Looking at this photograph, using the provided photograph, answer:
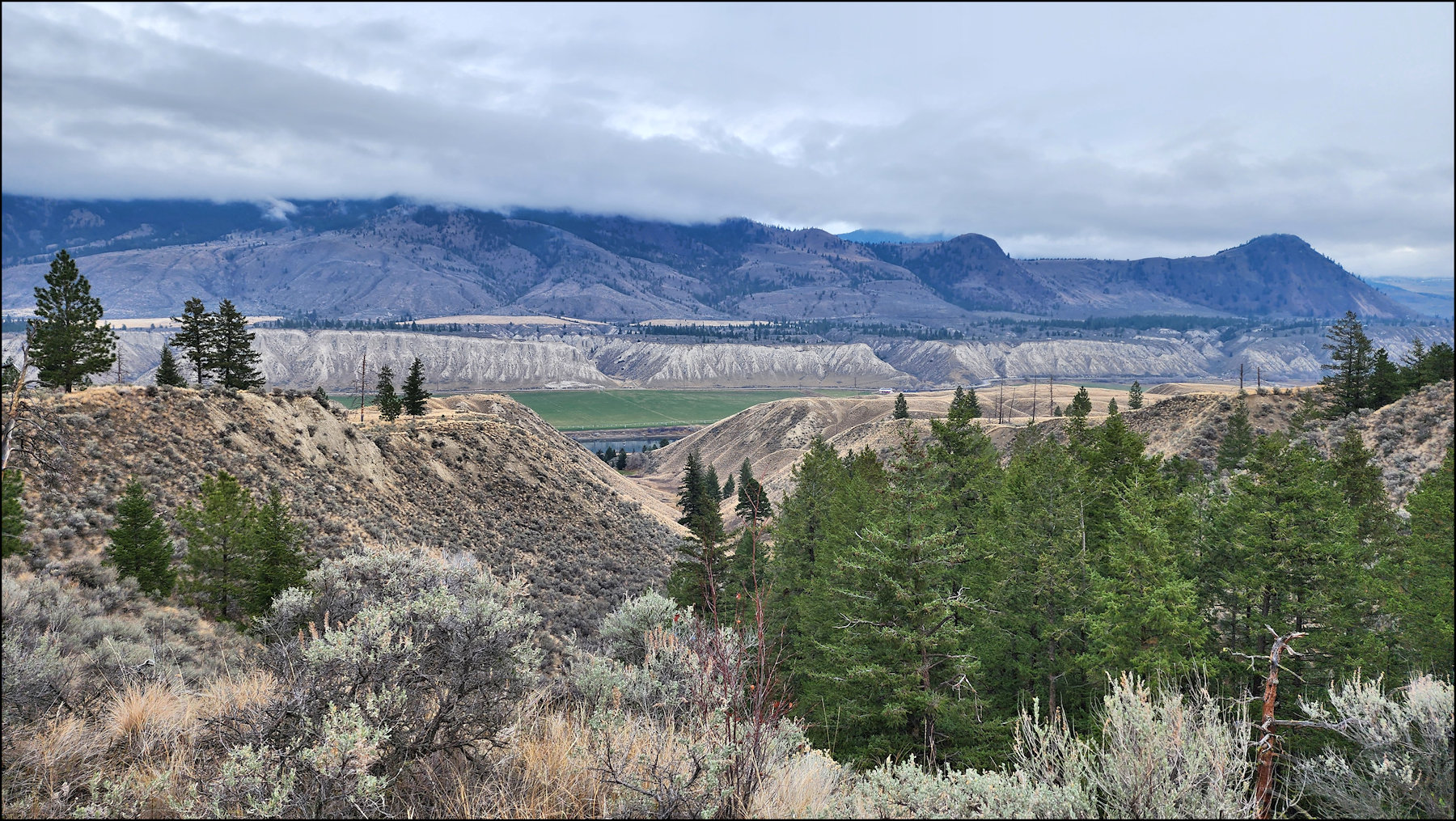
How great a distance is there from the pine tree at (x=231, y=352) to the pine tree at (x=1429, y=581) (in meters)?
59.7

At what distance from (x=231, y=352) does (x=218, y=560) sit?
37249 mm

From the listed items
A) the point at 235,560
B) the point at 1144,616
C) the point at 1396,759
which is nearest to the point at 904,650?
the point at 1144,616

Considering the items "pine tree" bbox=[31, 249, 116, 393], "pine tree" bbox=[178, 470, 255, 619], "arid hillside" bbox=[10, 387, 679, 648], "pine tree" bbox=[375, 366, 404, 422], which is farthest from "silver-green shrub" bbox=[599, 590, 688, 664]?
"pine tree" bbox=[375, 366, 404, 422]

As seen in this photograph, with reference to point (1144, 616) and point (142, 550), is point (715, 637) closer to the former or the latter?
point (1144, 616)

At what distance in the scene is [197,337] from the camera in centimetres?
4962

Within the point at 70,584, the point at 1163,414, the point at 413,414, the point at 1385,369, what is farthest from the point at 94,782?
the point at 1163,414

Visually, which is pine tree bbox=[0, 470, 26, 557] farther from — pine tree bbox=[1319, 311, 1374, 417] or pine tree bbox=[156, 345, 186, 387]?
pine tree bbox=[1319, 311, 1374, 417]

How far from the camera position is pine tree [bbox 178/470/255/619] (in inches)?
844

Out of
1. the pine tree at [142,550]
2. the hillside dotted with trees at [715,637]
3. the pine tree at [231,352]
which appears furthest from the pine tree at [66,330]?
the pine tree at [142,550]

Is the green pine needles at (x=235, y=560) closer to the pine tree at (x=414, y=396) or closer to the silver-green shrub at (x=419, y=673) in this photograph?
the silver-green shrub at (x=419, y=673)

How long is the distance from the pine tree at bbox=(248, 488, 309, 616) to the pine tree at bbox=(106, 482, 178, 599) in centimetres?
210

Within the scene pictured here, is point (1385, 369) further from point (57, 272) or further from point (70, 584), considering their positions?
point (57, 272)

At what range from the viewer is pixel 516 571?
40562 millimetres

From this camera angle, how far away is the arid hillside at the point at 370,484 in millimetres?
29031
